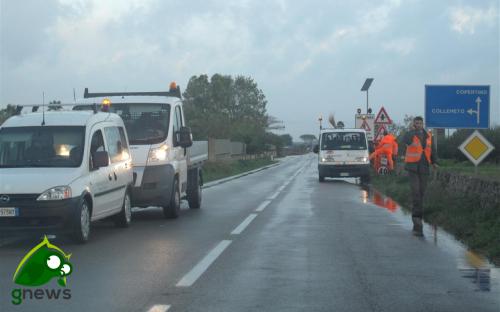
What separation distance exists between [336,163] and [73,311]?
24.8 metres

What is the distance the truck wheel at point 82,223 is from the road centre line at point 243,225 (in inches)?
102

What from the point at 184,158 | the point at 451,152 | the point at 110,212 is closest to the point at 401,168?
the point at 451,152

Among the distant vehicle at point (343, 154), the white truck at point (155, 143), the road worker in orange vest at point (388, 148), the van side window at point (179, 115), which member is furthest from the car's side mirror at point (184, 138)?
the distant vehicle at point (343, 154)

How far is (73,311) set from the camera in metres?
6.96

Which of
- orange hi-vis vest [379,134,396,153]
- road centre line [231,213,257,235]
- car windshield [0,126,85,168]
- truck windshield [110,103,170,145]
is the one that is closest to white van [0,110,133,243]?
car windshield [0,126,85,168]

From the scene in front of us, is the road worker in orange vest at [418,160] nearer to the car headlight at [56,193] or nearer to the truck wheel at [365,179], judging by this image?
the car headlight at [56,193]

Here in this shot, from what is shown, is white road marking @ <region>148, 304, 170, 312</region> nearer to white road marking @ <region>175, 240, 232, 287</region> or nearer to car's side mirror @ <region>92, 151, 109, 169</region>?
white road marking @ <region>175, 240, 232, 287</region>

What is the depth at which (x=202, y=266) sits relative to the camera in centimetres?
934

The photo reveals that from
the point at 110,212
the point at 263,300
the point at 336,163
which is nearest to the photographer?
the point at 263,300

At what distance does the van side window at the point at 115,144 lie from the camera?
1288cm

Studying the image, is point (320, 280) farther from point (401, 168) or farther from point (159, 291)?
point (401, 168)

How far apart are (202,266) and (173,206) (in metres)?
5.79

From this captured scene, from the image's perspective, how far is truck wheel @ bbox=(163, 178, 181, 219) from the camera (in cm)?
1494

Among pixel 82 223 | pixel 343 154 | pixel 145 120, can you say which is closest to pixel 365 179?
pixel 343 154
